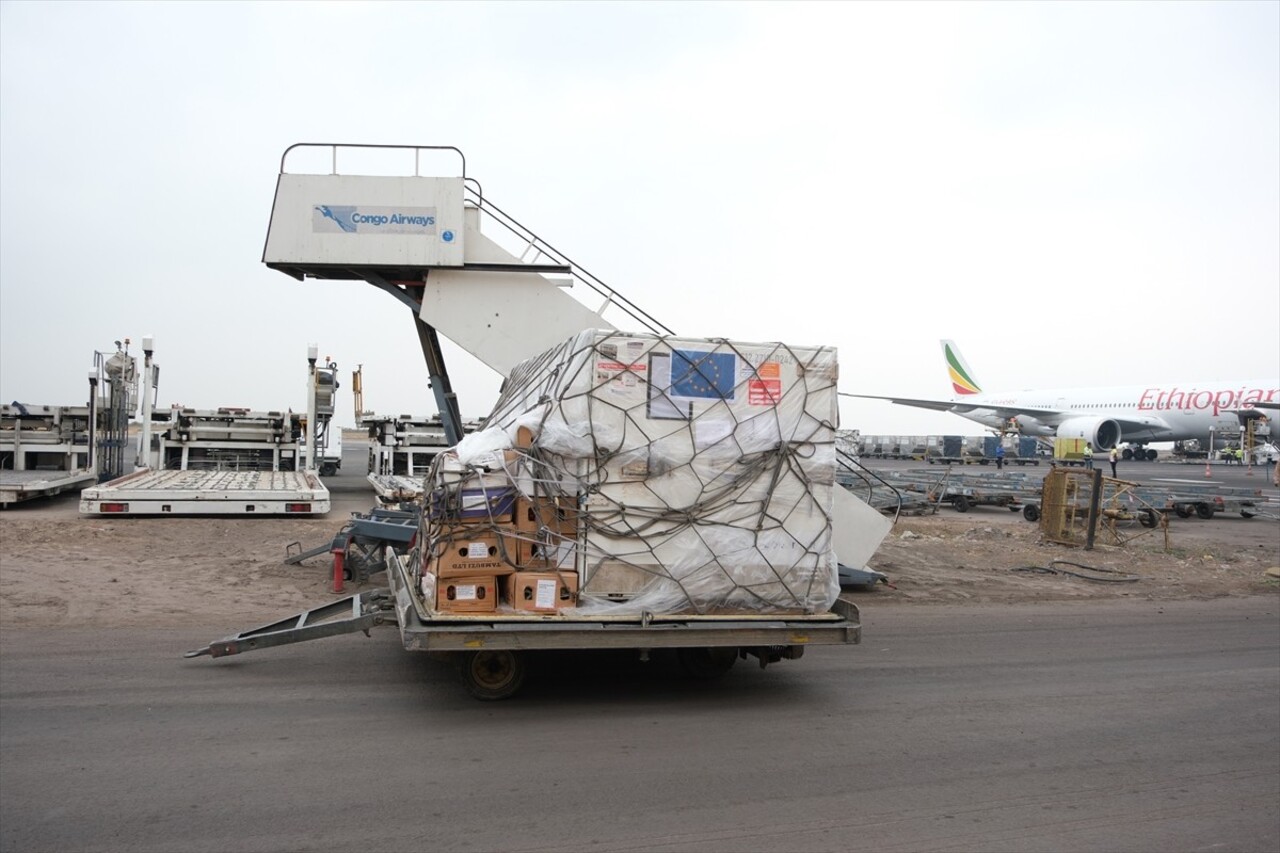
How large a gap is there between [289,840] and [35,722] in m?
2.52

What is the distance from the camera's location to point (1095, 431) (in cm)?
4525

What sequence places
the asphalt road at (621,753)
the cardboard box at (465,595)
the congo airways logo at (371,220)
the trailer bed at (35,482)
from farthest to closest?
1. the trailer bed at (35,482)
2. the congo airways logo at (371,220)
3. the cardboard box at (465,595)
4. the asphalt road at (621,753)

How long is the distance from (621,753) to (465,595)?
1.45m

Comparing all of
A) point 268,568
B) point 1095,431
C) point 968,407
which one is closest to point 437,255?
point 268,568

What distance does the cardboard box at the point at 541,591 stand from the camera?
20.8ft

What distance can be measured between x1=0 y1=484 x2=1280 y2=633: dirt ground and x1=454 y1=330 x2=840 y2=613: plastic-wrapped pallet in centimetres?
429

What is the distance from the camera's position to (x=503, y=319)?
10.9m

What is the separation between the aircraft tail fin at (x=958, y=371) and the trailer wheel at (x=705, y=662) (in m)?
60.0

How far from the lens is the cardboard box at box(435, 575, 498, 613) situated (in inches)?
247

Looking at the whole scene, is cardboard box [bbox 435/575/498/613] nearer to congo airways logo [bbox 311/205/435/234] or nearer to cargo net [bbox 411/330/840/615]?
cargo net [bbox 411/330/840/615]

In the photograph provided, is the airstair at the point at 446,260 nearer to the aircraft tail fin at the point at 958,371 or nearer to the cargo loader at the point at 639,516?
the cargo loader at the point at 639,516

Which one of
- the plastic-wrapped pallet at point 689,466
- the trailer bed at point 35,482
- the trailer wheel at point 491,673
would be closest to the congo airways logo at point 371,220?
the plastic-wrapped pallet at point 689,466

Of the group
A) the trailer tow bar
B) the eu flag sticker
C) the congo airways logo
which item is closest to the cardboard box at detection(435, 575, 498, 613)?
the trailer tow bar

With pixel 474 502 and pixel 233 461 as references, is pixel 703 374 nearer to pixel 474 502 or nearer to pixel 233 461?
pixel 474 502
